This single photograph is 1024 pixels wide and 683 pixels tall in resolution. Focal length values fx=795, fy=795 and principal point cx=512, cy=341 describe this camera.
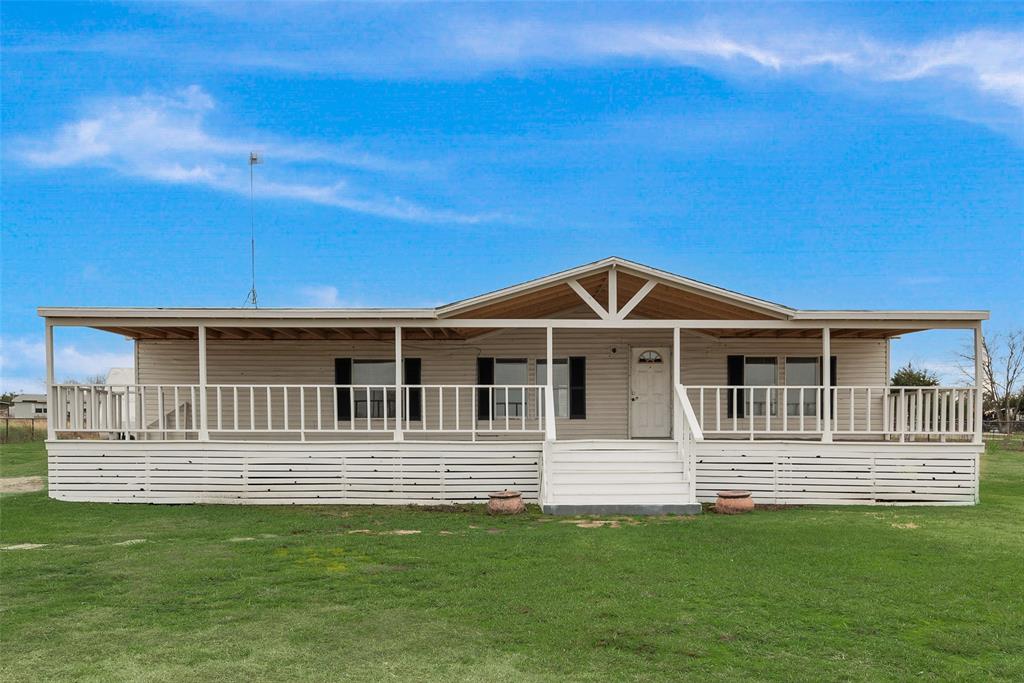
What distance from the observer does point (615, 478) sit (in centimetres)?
1156

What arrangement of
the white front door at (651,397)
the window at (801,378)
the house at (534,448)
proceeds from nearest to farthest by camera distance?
the house at (534,448) < the white front door at (651,397) < the window at (801,378)

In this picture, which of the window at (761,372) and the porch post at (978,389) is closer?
the porch post at (978,389)

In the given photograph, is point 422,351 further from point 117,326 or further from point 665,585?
point 665,585

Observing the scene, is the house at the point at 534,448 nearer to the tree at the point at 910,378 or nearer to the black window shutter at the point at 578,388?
the black window shutter at the point at 578,388

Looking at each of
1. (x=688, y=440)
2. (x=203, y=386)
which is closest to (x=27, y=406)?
(x=203, y=386)

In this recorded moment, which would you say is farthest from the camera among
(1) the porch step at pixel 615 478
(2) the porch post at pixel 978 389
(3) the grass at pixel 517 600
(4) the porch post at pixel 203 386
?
(4) the porch post at pixel 203 386

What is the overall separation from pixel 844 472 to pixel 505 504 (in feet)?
Answer: 18.1

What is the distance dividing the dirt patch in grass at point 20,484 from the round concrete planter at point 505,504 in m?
8.61

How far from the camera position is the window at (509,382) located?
1571cm

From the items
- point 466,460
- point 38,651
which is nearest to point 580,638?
point 38,651

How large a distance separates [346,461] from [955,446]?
9.63 meters

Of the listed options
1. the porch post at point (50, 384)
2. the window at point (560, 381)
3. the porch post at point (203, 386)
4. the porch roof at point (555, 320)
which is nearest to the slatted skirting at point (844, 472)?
the porch roof at point (555, 320)

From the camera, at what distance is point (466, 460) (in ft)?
41.5

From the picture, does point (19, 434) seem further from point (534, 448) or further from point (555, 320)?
point (555, 320)
